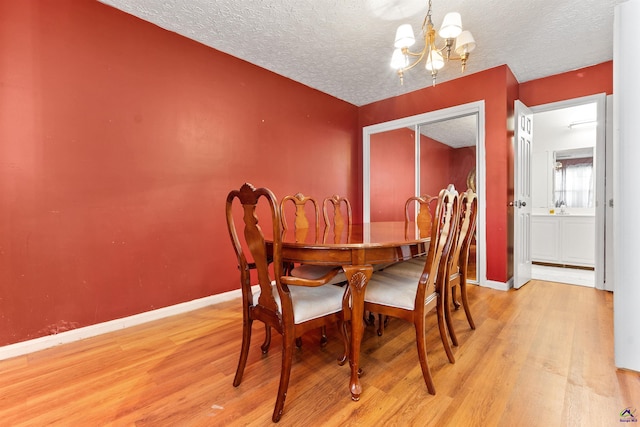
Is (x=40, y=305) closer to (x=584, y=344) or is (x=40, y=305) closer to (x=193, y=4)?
(x=193, y=4)

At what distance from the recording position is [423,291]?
137cm

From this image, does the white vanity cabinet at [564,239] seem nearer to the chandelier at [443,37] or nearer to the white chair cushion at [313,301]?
the chandelier at [443,37]

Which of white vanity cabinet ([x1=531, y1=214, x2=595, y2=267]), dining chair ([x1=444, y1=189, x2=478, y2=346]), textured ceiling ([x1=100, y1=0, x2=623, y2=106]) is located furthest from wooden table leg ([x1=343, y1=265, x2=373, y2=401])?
white vanity cabinet ([x1=531, y1=214, x2=595, y2=267])

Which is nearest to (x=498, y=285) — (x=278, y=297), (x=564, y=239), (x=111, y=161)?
(x=564, y=239)

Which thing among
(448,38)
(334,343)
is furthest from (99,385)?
(448,38)

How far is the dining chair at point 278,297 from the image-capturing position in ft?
3.98

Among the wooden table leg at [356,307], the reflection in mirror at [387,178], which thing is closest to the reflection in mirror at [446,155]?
the reflection in mirror at [387,178]

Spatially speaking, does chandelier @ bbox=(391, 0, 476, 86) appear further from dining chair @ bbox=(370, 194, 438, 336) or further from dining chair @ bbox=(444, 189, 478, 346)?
dining chair @ bbox=(370, 194, 438, 336)

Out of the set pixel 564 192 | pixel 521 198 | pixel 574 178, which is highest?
pixel 574 178

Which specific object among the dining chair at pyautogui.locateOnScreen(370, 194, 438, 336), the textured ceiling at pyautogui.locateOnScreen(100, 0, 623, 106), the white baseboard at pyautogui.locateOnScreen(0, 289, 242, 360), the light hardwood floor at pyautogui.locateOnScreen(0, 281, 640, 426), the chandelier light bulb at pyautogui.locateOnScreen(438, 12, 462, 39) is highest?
the textured ceiling at pyautogui.locateOnScreen(100, 0, 623, 106)

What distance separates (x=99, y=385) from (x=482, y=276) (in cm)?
338

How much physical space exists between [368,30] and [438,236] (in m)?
2.03

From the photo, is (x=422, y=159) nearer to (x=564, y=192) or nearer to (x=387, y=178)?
(x=387, y=178)

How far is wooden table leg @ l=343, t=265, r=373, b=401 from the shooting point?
4.37 ft
